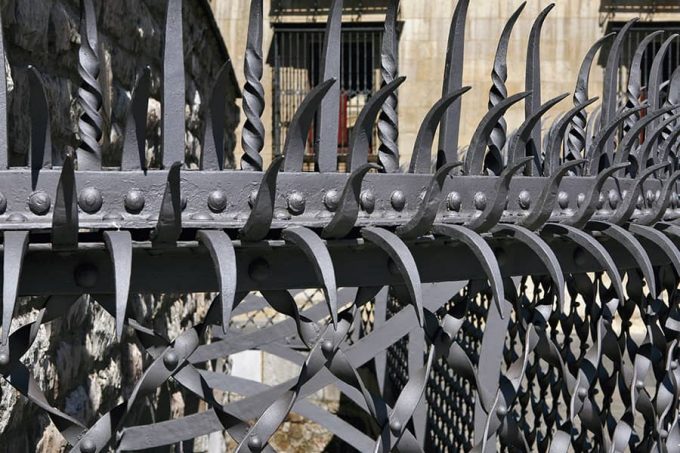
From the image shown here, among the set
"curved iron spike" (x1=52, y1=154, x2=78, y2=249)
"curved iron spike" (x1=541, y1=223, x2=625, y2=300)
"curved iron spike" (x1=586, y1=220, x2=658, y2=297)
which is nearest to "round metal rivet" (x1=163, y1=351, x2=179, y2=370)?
"curved iron spike" (x1=52, y1=154, x2=78, y2=249)

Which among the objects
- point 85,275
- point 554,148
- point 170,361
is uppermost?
point 554,148

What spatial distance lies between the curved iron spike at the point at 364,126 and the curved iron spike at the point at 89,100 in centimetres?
33

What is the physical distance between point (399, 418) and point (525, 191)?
0.38 metres

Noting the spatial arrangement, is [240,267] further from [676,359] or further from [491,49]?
[491,49]

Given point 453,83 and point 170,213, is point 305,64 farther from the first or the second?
point 170,213

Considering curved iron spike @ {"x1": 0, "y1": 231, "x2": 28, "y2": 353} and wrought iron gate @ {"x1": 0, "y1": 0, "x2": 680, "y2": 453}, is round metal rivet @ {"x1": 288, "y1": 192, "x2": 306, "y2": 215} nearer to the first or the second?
wrought iron gate @ {"x1": 0, "y1": 0, "x2": 680, "y2": 453}

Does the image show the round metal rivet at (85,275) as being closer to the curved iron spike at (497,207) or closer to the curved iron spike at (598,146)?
the curved iron spike at (497,207)

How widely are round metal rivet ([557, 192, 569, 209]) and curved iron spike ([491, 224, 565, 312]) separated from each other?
0.38 feet

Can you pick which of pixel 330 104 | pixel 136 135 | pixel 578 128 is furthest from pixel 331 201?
pixel 578 128

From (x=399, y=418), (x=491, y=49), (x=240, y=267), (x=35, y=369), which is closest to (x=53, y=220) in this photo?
(x=240, y=267)

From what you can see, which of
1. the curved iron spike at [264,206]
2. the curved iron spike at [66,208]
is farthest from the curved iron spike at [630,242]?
the curved iron spike at [66,208]

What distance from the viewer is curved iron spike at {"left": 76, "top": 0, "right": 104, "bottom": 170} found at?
41.8 inches

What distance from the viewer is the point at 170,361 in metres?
1.12

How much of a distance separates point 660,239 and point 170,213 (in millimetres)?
812
